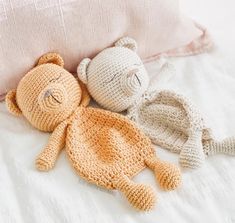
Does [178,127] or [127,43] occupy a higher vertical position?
[127,43]

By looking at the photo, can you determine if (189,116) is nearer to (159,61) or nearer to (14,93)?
(159,61)

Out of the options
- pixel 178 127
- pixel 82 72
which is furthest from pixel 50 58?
pixel 178 127

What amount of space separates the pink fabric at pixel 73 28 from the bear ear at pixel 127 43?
14mm

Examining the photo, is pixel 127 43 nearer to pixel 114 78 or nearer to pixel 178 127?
pixel 114 78

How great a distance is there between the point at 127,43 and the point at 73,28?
5.4 inches

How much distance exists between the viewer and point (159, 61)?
1.16 metres

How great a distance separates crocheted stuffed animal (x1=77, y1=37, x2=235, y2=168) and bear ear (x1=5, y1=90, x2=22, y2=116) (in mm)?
152

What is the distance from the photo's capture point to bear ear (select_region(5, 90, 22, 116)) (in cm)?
97

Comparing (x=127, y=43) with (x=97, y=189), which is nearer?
(x=97, y=189)

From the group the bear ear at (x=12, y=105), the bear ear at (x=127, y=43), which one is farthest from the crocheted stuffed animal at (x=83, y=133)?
the bear ear at (x=127, y=43)

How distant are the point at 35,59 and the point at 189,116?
1.18 feet

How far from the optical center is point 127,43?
1064 mm

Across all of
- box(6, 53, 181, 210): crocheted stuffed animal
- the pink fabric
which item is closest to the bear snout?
box(6, 53, 181, 210): crocheted stuffed animal

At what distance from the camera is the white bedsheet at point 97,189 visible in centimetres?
82
